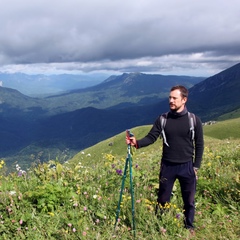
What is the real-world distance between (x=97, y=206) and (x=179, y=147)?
2201 millimetres

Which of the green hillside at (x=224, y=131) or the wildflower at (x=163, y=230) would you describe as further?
the green hillside at (x=224, y=131)

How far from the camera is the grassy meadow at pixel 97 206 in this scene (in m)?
5.23

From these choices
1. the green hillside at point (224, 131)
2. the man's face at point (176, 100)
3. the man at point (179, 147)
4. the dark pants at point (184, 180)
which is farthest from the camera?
the green hillside at point (224, 131)

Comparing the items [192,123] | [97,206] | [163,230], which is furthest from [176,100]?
[97,206]

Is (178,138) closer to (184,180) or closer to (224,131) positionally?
(184,180)

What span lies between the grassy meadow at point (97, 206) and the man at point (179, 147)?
0.38m

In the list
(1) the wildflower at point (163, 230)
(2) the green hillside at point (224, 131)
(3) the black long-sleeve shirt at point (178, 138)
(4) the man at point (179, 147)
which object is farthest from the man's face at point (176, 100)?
(2) the green hillside at point (224, 131)

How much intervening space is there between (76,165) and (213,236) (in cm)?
403

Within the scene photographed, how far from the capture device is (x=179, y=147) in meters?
5.89

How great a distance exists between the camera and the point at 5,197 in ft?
19.6

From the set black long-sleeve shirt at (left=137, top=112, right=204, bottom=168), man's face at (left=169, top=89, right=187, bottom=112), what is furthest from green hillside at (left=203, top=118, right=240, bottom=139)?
man's face at (left=169, top=89, right=187, bottom=112)

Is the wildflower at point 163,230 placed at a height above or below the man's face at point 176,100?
below

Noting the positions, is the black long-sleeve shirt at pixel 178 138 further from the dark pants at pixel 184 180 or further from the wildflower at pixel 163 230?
the wildflower at pixel 163 230

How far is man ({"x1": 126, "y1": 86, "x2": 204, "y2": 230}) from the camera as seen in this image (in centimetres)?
580
